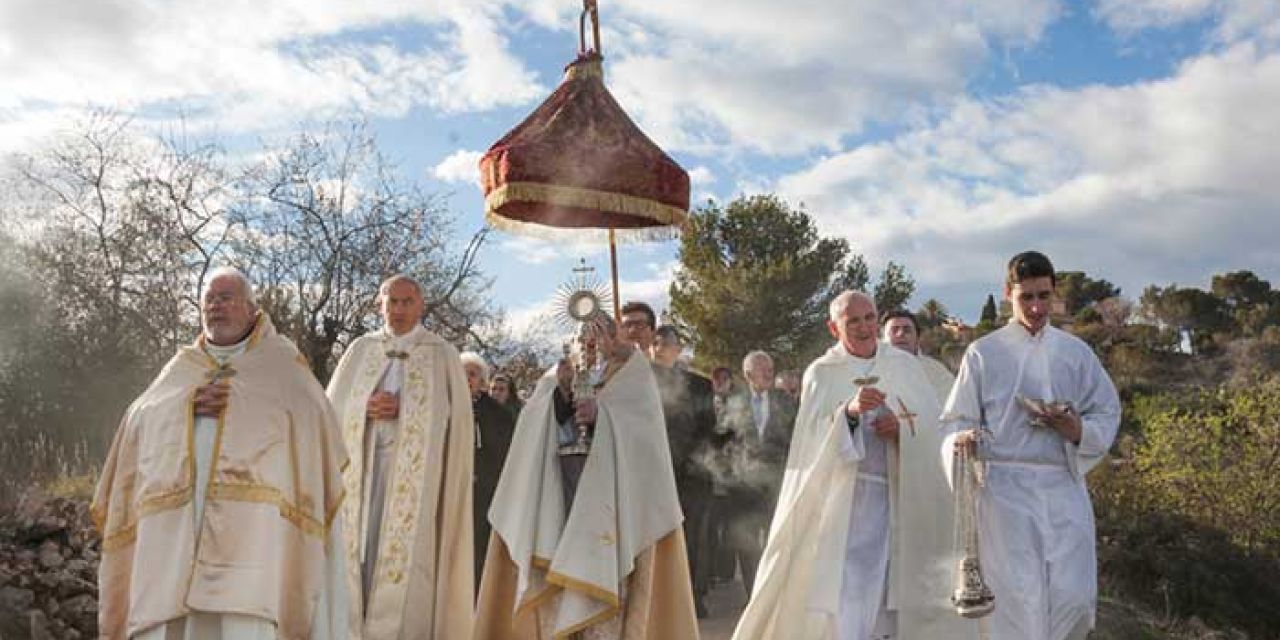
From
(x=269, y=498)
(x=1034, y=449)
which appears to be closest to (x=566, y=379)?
(x=269, y=498)

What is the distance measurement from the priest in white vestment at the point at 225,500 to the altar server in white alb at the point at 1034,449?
3.06 m

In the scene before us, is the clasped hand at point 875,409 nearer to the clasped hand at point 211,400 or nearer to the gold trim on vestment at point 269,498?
the gold trim on vestment at point 269,498

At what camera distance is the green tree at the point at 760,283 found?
37.7m

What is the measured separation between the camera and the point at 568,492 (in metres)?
6.68

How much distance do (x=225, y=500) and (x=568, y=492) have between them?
1.82m

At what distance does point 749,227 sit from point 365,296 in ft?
81.1

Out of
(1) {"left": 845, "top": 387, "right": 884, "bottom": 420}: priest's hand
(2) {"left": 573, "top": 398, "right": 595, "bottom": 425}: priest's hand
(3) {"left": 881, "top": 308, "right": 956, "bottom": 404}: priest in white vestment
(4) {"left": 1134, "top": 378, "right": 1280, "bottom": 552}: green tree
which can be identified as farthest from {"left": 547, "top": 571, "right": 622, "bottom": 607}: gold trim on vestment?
(4) {"left": 1134, "top": 378, "right": 1280, "bottom": 552}: green tree

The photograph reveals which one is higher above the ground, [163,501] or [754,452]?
[163,501]

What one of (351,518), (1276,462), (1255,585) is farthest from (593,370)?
(1276,462)

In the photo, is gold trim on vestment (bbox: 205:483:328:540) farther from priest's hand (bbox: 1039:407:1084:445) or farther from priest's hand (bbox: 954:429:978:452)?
priest's hand (bbox: 1039:407:1084:445)

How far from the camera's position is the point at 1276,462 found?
11.5 meters

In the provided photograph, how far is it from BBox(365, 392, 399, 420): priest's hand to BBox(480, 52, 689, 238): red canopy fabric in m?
1.49

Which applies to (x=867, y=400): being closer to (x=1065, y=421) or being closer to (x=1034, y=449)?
(x=1034, y=449)

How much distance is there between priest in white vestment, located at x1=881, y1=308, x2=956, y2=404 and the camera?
7.29 metres
